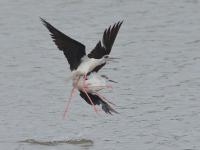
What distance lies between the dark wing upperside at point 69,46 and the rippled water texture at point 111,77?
1.15m

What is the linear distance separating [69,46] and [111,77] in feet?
11.5

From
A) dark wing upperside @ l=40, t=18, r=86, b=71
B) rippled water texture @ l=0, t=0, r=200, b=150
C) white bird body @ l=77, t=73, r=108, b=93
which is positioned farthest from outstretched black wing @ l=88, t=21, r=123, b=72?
rippled water texture @ l=0, t=0, r=200, b=150

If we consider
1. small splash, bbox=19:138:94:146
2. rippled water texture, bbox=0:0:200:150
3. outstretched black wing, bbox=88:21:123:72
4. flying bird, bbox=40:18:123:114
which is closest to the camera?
outstretched black wing, bbox=88:21:123:72

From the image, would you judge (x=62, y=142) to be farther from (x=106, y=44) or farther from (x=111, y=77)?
(x=111, y=77)

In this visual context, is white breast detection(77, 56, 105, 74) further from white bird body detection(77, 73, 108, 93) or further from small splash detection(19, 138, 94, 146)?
small splash detection(19, 138, 94, 146)

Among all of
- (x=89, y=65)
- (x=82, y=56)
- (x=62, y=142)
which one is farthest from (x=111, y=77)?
(x=89, y=65)

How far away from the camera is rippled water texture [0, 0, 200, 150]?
40.5ft

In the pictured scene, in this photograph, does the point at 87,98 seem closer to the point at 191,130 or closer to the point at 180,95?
the point at 191,130

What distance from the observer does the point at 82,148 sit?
12008 millimetres

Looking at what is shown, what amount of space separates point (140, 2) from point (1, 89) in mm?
5260

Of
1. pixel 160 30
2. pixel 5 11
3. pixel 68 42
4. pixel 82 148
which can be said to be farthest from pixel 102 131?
pixel 5 11

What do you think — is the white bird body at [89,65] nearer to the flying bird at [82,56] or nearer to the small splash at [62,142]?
the flying bird at [82,56]

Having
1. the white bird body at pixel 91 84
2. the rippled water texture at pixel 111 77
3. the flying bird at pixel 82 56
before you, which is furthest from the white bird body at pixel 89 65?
the rippled water texture at pixel 111 77

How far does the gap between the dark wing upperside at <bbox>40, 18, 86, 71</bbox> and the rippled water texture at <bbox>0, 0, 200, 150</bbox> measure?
3.78 ft
